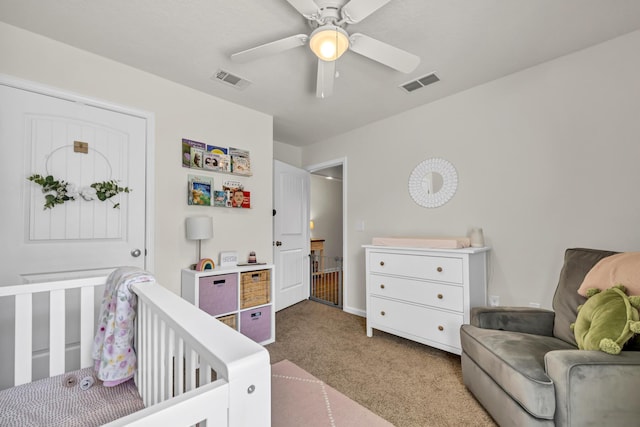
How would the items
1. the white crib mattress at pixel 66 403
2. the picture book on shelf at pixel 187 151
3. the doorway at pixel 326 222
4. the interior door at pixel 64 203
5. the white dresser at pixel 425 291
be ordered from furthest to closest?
the doorway at pixel 326 222, the picture book on shelf at pixel 187 151, the white dresser at pixel 425 291, the interior door at pixel 64 203, the white crib mattress at pixel 66 403

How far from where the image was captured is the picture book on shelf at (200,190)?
2572 mm

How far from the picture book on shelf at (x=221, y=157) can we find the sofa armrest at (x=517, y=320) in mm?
2463

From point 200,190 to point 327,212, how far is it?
13.9 ft

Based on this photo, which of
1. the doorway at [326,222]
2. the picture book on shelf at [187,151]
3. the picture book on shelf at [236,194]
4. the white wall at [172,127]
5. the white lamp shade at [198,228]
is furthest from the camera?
the doorway at [326,222]

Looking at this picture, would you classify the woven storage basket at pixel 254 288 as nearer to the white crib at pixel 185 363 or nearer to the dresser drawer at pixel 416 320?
the dresser drawer at pixel 416 320

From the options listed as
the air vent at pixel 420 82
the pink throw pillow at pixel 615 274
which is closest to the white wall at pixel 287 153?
the air vent at pixel 420 82

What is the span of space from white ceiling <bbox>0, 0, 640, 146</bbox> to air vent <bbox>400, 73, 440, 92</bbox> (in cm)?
7

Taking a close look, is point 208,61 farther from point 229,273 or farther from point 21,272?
point 21,272

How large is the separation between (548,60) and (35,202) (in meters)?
3.85

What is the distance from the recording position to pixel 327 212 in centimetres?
665

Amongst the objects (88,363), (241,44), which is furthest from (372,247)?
(88,363)

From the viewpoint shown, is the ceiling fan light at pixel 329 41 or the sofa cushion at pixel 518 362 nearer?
the sofa cushion at pixel 518 362

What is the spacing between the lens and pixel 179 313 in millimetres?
778

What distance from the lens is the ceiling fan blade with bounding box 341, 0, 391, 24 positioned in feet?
4.50
